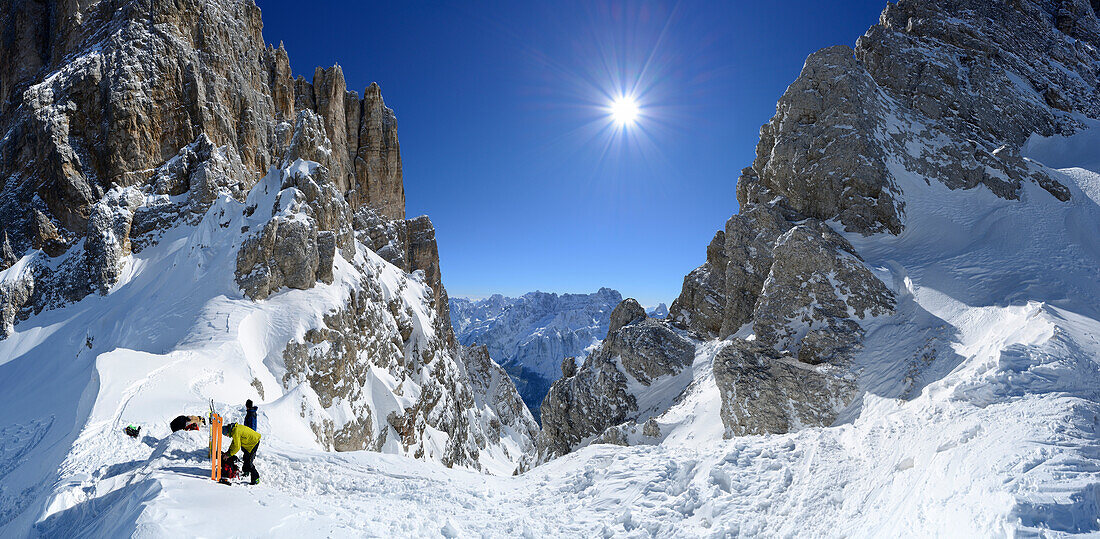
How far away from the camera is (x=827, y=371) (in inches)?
792

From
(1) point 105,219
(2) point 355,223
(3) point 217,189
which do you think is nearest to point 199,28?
(3) point 217,189

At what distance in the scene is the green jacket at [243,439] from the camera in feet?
31.0

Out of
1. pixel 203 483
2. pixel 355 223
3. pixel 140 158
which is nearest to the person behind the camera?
pixel 203 483

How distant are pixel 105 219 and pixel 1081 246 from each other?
219 ft

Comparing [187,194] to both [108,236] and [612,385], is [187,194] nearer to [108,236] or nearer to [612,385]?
[108,236]

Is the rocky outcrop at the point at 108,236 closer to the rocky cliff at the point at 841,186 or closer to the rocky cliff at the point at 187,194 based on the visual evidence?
the rocky cliff at the point at 187,194

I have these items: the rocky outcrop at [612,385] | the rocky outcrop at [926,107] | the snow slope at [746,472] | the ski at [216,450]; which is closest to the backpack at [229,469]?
the ski at [216,450]

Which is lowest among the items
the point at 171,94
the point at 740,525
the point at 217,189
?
the point at 740,525

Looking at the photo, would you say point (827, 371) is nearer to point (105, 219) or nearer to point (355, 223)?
point (105, 219)

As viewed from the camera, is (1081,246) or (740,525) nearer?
(740,525)

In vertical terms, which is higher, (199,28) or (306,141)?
(199,28)

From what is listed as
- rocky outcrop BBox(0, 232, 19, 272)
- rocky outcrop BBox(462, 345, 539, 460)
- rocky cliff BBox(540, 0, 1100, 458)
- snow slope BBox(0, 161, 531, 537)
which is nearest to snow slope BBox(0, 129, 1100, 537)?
snow slope BBox(0, 161, 531, 537)

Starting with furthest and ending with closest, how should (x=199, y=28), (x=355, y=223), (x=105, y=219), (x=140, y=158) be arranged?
1. (x=355, y=223)
2. (x=199, y=28)
3. (x=140, y=158)
4. (x=105, y=219)

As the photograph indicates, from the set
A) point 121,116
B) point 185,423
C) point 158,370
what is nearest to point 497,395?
point 121,116
